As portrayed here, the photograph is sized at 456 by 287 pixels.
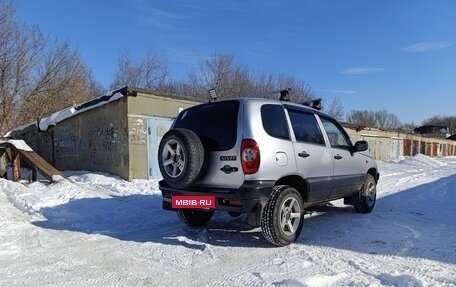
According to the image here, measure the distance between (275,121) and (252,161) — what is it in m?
0.78

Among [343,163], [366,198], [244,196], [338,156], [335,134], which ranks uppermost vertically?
[335,134]

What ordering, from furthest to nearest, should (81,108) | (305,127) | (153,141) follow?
(81,108) → (153,141) → (305,127)

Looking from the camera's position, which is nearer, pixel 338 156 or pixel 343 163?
pixel 338 156

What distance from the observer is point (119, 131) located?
11742 millimetres

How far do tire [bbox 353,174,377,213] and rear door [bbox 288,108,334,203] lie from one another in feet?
4.55

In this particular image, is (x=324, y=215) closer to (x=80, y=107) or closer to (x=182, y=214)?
(x=182, y=214)

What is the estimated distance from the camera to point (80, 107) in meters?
13.2

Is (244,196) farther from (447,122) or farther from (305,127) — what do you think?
(447,122)

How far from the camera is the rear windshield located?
16.1 ft

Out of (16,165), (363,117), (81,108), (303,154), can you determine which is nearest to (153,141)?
(81,108)

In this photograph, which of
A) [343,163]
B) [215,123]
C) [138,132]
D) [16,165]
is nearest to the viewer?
[215,123]

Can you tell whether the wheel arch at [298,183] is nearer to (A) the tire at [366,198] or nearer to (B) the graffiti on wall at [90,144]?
Answer: (A) the tire at [366,198]

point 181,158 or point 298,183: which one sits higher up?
point 181,158

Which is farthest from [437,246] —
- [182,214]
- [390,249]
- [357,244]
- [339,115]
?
[339,115]
